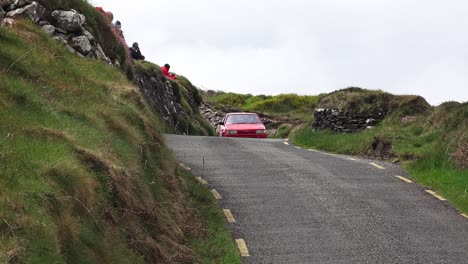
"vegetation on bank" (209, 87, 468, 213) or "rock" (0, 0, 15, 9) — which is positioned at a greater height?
"rock" (0, 0, 15, 9)

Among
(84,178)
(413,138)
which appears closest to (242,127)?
(413,138)

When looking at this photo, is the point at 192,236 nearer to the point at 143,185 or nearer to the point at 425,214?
the point at 143,185

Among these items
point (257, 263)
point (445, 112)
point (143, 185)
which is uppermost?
point (445, 112)

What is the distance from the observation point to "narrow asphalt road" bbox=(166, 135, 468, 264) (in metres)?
10.4

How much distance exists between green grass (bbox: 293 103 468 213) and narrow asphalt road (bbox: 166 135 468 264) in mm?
544

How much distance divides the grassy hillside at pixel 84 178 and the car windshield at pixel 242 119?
17385 mm

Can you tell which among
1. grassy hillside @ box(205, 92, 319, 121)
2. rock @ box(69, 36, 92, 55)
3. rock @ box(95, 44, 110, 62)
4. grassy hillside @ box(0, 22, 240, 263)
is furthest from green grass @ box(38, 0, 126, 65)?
grassy hillside @ box(205, 92, 319, 121)

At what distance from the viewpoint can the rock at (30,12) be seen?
55.1 feet

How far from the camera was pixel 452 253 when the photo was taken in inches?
405

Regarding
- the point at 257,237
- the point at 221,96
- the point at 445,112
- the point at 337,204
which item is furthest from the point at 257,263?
the point at 221,96

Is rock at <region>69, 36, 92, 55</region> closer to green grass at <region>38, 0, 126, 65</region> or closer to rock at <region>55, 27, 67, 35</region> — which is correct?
rock at <region>55, 27, 67, 35</region>

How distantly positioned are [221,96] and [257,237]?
6472 centimetres

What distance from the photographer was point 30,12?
17.1m

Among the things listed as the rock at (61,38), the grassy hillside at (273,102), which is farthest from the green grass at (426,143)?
the grassy hillside at (273,102)
